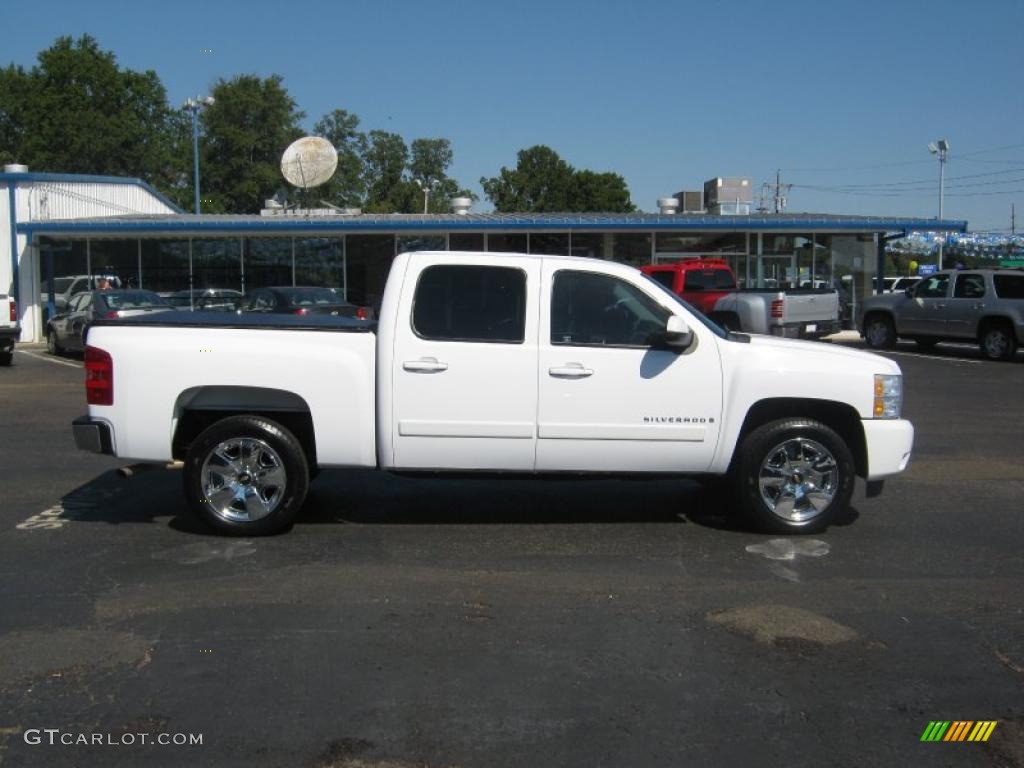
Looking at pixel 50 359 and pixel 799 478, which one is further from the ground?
pixel 799 478

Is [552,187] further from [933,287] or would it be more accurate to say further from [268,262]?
[933,287]

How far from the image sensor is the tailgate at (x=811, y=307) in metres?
19.1

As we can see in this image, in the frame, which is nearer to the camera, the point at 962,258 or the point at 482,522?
the point at 482,522

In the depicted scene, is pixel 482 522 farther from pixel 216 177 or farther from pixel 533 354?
pixel 216 177

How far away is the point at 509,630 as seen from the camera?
17.0 feet

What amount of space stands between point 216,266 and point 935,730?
2650 centimetres

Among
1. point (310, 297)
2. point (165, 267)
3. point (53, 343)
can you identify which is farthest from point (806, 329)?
point (165, 267)

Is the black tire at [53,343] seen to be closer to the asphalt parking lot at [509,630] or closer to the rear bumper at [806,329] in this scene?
the rear bumper at [806,329]

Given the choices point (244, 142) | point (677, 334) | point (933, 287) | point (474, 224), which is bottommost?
point (677, 334)

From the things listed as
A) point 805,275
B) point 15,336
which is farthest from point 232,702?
point 805,275

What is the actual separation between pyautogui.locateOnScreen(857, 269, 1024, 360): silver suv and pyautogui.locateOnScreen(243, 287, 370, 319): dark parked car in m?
11.8

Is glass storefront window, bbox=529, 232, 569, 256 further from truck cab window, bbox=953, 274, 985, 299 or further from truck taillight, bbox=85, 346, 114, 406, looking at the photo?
truck taillight, bbox=85, 346, 114, 406

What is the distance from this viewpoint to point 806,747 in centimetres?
397

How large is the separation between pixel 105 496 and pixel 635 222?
20994mm
